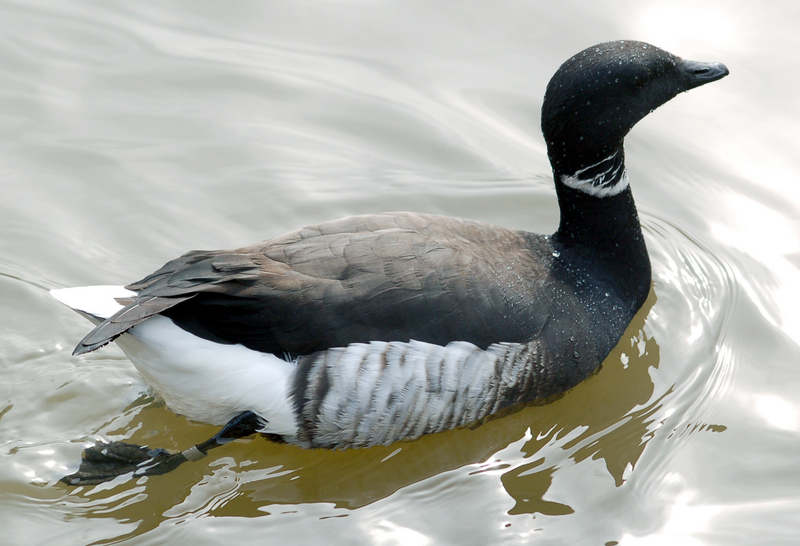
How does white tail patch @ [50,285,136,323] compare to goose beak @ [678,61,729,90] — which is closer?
white tail patch @ [50,285,136,323]

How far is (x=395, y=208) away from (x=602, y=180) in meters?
1.82

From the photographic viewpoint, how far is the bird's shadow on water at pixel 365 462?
14.6 ft

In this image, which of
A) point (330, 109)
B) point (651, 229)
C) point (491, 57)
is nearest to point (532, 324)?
point (651, 229)

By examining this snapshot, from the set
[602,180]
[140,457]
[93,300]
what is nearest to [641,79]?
[602,180]

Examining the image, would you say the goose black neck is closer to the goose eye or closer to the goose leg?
the goose eye

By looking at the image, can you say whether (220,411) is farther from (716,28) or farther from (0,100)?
(716,28)

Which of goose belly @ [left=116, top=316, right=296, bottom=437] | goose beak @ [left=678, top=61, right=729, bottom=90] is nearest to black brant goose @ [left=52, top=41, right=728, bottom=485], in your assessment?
goose belly @ [left=116, top=316, right=296, bottom=437]

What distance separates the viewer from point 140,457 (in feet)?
14.9

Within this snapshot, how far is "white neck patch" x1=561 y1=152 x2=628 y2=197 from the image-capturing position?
505cm

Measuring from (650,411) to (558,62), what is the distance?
3.55 m

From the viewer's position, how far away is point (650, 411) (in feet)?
16.6

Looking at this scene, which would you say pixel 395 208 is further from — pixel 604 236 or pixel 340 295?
pixel 340 295

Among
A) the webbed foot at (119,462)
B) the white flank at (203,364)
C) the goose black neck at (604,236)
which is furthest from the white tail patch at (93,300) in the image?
the goose black neck at (604,236)

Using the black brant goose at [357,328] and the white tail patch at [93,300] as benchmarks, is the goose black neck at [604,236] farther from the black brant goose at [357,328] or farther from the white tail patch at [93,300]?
the white tail patch at [93,300]
